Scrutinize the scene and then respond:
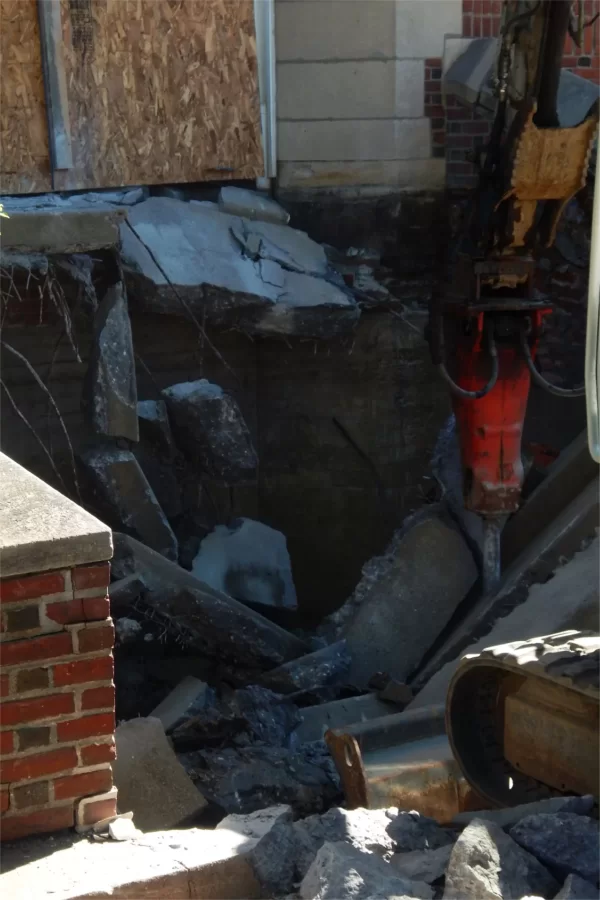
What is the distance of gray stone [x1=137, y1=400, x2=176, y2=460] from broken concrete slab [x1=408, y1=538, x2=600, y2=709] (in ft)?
6.99

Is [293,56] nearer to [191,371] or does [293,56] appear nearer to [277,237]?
[277,237]

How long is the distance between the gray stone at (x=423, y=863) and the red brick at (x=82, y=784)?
0.76 meters

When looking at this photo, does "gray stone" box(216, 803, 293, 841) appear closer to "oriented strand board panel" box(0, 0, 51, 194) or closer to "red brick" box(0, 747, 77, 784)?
"red brick" box(0, 747, 77, 784)

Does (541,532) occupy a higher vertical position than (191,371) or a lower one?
lower

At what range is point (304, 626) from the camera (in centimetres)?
740

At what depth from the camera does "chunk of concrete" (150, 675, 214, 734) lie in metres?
5.09

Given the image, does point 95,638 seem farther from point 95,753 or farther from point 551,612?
point 551,612

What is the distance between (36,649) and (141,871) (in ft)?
1.93

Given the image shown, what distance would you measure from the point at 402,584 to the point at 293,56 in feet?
12.1

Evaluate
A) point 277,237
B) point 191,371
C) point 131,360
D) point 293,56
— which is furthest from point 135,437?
point 293,56

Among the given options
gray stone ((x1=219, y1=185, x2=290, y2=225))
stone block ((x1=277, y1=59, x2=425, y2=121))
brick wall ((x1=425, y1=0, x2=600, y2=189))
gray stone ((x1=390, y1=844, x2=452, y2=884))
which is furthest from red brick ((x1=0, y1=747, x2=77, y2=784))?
stone block ((x1=277, y1=59, x2=425, y2=121))

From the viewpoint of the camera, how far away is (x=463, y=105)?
7.03m

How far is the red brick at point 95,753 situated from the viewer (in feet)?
8.80

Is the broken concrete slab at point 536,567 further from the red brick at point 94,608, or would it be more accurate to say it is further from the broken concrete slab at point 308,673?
the red brick at point 94,608
